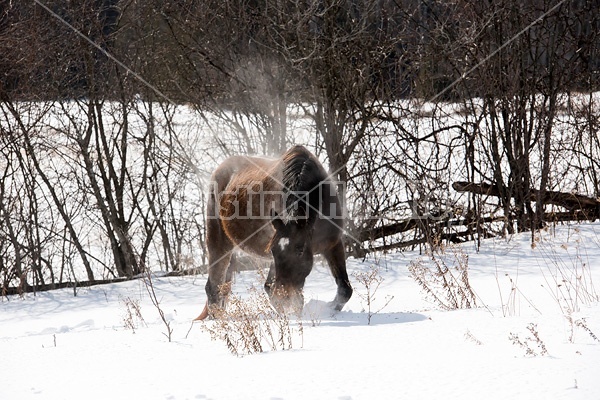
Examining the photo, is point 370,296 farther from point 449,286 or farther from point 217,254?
point 217,254

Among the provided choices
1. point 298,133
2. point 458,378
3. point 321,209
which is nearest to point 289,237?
point 321,209

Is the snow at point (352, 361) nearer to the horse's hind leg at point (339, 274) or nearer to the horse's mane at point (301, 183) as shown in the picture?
Result: the horse's hind leg at point (339, 274)

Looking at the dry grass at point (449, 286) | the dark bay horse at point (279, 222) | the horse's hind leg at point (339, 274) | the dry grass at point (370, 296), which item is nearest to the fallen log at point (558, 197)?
the dry grass at point (449, 286)

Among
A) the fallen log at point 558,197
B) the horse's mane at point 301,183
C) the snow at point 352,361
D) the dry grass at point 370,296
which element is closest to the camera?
the snow at point 352,361

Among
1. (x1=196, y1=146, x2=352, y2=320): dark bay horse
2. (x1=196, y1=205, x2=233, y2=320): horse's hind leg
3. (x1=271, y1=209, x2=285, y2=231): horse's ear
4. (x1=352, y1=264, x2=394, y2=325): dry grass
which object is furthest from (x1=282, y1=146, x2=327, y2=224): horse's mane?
(x1=196, y1=205, x2=233, y2=320): horse's hind leg

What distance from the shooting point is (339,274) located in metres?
6.31

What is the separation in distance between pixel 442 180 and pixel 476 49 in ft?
7.07

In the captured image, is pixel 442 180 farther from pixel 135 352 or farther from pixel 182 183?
pixel 135 352

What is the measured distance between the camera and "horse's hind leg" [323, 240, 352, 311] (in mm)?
6188

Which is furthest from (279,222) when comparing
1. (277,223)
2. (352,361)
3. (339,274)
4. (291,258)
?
(352,361)

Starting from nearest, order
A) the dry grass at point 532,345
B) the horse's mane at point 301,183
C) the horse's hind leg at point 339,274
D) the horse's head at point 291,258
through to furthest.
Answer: the dry grass at point 532,345
the horse's head at point 291,258
the horse's mane at point 301,183
the horse's hind leg at point 339,274

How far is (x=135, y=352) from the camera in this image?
402 cm

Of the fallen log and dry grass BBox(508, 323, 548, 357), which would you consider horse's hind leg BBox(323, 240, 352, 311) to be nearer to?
dry grass BBox(508, 323, 548, 357)

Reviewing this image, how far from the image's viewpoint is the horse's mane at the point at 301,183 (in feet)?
19.0
